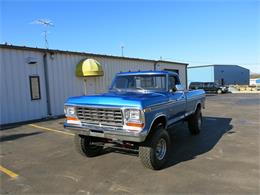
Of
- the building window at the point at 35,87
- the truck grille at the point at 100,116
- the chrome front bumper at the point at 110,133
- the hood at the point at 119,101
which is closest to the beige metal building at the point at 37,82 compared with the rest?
the building window at the point at 35,87

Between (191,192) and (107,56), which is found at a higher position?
(107,56)

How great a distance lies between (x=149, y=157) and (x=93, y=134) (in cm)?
125

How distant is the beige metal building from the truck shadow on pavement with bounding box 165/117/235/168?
24.1 feet

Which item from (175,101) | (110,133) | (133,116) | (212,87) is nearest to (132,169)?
(110,133)

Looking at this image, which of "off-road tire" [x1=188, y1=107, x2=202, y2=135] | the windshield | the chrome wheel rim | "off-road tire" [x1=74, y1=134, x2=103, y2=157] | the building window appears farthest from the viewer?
the building window

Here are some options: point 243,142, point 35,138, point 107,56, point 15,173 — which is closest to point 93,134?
point 15,173

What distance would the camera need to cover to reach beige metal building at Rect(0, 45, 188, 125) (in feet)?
37.0

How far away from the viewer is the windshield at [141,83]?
6.32 metres

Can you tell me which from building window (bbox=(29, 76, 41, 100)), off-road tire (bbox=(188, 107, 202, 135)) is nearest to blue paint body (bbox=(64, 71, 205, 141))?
off-road tire (bbox=(188, 107, 202, 135))

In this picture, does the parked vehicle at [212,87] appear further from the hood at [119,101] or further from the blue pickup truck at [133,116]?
the hood at [119,101]

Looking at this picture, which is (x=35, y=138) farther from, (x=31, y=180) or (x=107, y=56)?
(x=107, y=56)

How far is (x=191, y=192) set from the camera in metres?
4.05

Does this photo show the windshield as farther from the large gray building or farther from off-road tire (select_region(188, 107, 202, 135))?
the large gray building

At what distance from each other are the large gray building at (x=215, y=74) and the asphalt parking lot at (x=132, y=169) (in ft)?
145
